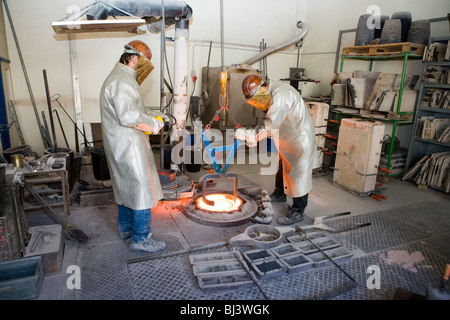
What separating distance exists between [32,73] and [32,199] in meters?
2.69

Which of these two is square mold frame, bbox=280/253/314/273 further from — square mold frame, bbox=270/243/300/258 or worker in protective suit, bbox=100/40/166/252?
worker in protective suit, bbox=100/40/166/252

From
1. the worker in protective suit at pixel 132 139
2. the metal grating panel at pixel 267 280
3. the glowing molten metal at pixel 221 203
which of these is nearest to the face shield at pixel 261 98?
the worker in protective suit at pixel 132 139

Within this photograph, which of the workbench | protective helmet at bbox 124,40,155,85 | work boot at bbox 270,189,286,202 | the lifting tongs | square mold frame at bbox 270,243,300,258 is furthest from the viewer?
work boot at bbox 270,189,286,202

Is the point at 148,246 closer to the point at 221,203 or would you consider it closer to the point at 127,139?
the point at 127,139

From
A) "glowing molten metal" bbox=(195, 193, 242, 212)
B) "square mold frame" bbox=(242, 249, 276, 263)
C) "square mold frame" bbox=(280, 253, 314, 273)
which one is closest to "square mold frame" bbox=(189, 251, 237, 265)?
"square mold frame" bbox=(242, 249, 276, 263)

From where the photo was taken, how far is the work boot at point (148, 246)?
10.1 feet

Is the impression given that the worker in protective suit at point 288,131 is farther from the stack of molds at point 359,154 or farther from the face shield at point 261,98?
the stack of molds at point 359,154

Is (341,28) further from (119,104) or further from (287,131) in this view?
(119,104)

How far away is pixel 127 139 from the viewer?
286 cm

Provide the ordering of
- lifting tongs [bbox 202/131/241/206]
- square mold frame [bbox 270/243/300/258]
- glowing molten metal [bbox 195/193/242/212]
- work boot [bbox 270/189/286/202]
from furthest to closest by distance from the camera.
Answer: work boot [bbox 270/189/286/202]
glowing molten metal [bbox 195/193/242/212]
lifting tongs [bbox 202/131/241/206]
square mold frame [bbox 270/243/300/258]

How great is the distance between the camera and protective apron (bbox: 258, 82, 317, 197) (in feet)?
11.2

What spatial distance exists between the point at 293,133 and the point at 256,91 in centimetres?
69

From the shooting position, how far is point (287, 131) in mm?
3680
